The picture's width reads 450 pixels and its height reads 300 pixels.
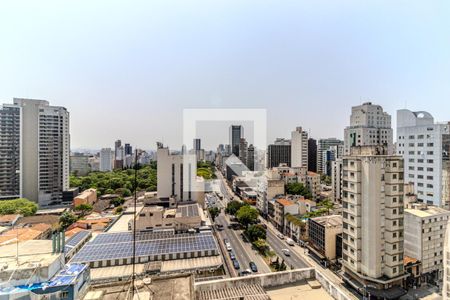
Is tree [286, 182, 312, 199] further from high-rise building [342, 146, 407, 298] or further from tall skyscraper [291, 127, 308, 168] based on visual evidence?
high-rise building [342, 146, 407, 298]

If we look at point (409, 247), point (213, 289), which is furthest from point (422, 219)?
point (213, 289)

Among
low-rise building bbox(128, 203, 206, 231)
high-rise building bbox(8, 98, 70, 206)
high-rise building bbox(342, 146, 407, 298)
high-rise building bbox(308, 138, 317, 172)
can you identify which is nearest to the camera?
high-rise building bbox(342, 146, 407, 298)

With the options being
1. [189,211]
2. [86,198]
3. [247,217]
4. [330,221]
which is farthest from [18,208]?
[330,221]

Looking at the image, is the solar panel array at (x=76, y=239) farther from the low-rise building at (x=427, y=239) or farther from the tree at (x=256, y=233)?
the low-rise building at (x=427, y=239)

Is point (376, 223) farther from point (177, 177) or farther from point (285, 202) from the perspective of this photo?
point (177, 177)

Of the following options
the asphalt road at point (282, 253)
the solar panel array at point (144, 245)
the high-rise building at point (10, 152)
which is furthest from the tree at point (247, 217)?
the high-rise building at point (10, 152)

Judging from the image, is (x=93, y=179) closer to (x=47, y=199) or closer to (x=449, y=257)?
(x=47, y=199)

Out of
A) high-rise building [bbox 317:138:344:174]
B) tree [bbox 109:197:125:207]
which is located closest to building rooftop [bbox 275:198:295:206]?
tree [bbox 109:197:125:207]
